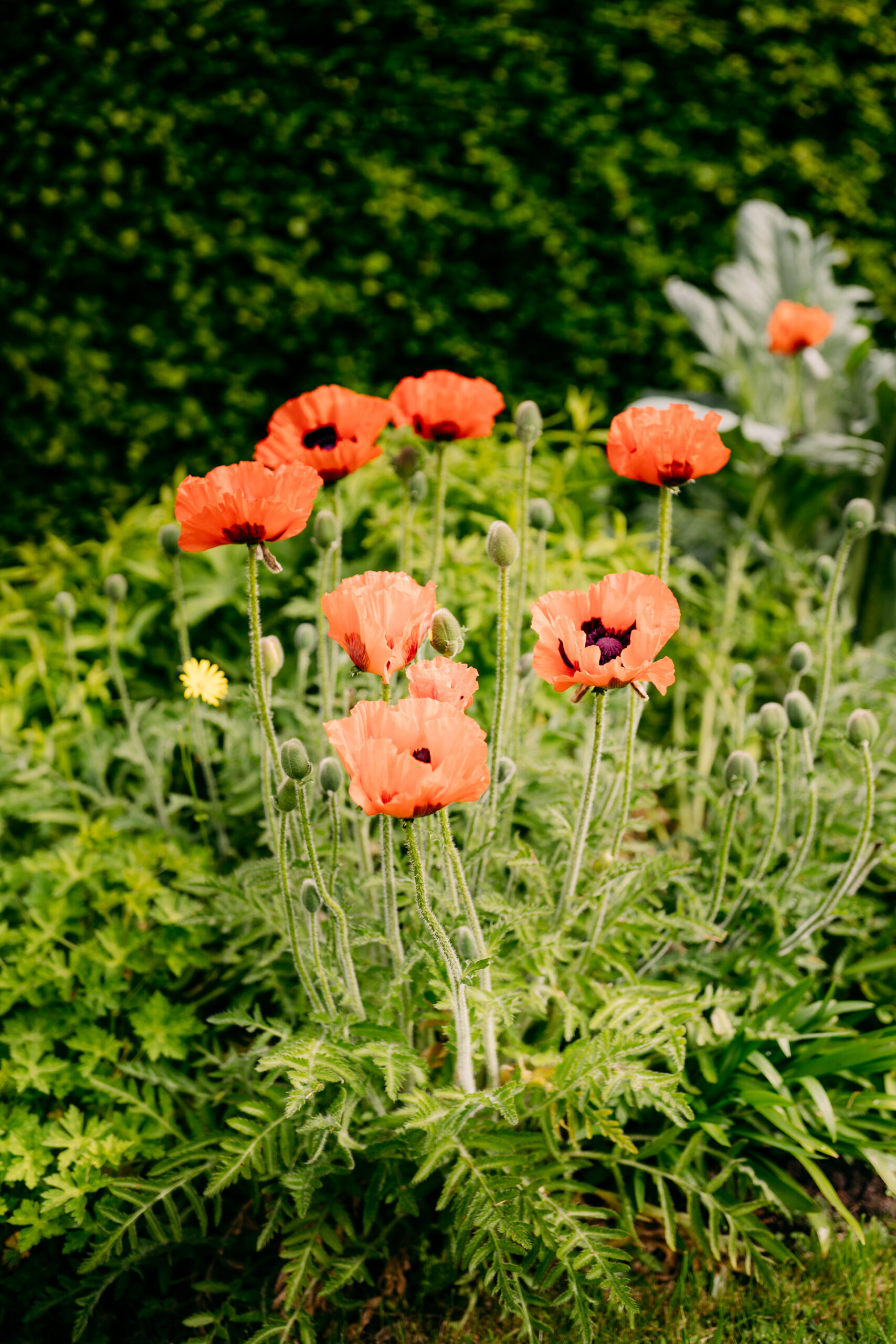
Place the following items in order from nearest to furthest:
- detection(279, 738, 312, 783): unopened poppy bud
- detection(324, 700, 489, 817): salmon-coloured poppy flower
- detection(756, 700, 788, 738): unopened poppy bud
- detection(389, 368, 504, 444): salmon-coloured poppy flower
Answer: detection(324, 700, 489, 817): salmon-coloured poppy flower → detection(279, 738, 312, 783): unopened poppy bud → detection(756, 700, 788, 738): unopened poppy bud → detection(389, 368, 504, 444): salmon-coloured poppy flower

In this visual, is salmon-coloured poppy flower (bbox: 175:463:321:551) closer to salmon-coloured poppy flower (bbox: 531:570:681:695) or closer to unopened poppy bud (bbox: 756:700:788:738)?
salmon-coloured poppy flower (bbox: 531:570:681:695)

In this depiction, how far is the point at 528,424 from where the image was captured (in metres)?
1.95

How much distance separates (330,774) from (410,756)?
433 mm

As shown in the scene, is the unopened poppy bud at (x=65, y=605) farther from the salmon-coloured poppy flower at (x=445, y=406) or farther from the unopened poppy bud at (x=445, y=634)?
the unopened poppy bud at (x=445, y=634)

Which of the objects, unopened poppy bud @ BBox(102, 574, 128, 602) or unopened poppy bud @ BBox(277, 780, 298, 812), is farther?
unopened poppy bud @ BBox(102, 574, 128, 602)

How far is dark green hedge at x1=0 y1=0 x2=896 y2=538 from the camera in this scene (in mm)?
3631

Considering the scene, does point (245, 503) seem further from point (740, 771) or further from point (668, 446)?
point (740, 771)

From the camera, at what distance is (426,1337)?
1800mm

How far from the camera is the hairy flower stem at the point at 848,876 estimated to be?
183 cm

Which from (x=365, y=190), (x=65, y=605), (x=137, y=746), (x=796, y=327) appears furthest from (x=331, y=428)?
(x=365, y=190)

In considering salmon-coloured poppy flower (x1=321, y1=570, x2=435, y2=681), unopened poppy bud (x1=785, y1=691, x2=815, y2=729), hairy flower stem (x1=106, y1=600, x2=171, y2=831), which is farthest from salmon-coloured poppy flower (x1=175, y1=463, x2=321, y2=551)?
unopened poppy bud (x1=785, y1=691, x2=815, y2=729)

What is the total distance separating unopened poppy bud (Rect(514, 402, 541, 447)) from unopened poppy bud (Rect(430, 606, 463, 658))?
589 millimetres

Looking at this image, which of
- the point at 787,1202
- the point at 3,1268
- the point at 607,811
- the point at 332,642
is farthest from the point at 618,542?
the point at 3,1268

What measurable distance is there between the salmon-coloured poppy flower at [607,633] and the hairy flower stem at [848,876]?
2.06 feet
